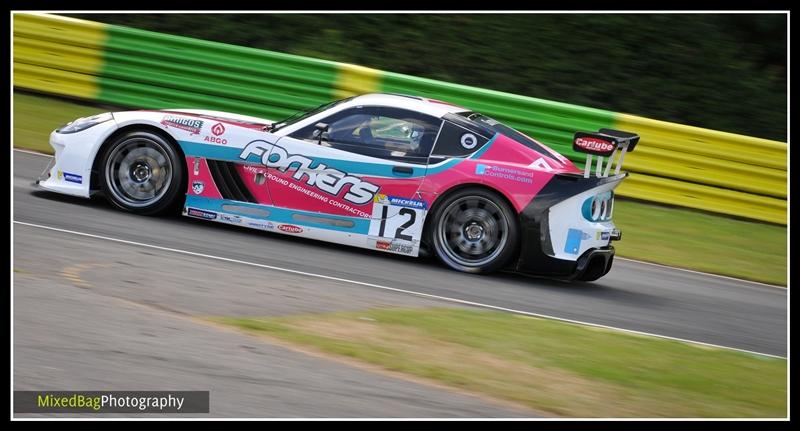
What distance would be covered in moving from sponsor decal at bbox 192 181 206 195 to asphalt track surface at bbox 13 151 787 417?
0.37 metres

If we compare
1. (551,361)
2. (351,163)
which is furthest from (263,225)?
(551,361)

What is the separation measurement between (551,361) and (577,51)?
1101 cm

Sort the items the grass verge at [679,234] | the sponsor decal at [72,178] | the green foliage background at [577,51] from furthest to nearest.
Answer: the green foliage background at [577,51]
the grass verge at [679,234]
the sponsor decal at [72,178]

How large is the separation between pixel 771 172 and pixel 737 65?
432 centimetres

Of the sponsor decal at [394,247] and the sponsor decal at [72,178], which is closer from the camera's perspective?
the sponsor decal at [394,247]

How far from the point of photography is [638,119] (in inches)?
500

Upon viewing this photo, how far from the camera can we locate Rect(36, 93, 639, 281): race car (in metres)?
8.12

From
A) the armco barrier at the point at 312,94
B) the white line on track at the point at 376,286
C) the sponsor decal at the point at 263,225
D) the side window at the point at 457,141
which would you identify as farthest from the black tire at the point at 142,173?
the armco barrier at the point at 312,94

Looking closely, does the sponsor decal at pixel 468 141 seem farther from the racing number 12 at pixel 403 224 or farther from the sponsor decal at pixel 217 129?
the sponsor decal at pixel 217 129

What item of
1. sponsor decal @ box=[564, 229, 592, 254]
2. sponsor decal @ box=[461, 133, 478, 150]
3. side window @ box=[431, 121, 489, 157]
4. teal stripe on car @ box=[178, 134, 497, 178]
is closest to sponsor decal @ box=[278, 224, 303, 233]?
teal stripe on car @ box=[178, 134, 497, 178]

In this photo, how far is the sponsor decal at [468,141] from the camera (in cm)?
838

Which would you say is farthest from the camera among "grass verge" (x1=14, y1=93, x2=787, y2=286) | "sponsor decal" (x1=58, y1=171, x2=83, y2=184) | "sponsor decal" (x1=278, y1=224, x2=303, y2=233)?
"grass verge" (x1=14, y1=93, x2=787, y2=286)

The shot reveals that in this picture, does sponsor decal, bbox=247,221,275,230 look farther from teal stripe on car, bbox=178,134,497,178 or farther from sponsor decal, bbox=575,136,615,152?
sponsor decal, bbox=575,136,615,152

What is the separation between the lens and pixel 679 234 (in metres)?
11.4
